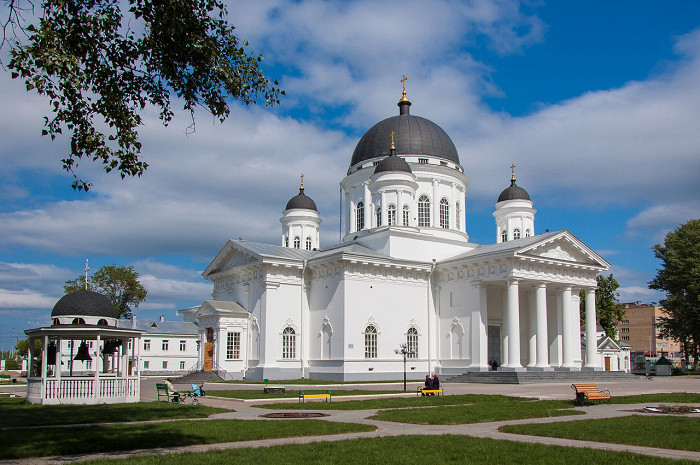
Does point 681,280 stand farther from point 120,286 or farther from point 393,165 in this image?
point 120,286

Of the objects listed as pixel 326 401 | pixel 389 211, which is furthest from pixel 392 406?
pixel 389 211

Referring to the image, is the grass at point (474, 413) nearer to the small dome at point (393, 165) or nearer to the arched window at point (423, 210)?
the small dome at point (393, 165)

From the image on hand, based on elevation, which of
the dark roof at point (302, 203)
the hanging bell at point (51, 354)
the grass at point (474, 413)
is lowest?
the grass at point (474, 413)

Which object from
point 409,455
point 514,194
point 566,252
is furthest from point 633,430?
point 514,194

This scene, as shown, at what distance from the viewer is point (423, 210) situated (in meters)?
46.0

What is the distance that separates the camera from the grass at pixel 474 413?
615 inches

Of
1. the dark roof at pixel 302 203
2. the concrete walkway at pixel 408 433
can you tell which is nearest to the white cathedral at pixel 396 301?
the dark roof at pixel 302 203

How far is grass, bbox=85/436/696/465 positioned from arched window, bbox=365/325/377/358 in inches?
1051

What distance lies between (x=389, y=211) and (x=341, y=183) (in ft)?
26.1

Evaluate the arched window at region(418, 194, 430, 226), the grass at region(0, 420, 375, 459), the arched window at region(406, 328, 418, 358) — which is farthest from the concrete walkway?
the arched window at region(418, 194, 430, 226)

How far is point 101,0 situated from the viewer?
10.3 m

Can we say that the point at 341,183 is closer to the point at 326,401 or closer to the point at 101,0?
the point at 326,401

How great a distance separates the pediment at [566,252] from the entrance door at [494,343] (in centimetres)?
667

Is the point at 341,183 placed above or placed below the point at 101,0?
above
